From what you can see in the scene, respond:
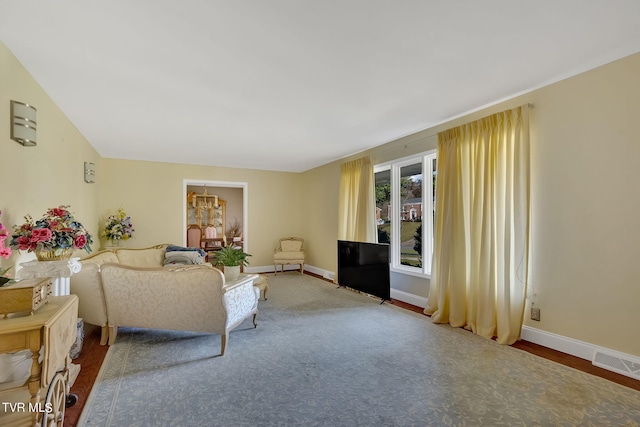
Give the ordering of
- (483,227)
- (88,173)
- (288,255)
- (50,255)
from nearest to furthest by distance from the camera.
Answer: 1. (50,255)
2. (483,227)
3. (88,173)
4. (288,255)

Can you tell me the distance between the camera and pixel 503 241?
331 cm

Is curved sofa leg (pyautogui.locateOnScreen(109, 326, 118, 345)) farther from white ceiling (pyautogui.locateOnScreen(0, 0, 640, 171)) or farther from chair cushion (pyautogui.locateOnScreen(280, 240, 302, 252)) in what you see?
chair cushion (pyautogui.locateOnScreen(280, 240, 302, 252))

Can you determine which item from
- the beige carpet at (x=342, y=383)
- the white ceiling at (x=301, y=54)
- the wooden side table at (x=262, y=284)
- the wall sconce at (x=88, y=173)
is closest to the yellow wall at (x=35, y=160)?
the white ceiling at (x=301, y=54)

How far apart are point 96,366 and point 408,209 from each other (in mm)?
4332

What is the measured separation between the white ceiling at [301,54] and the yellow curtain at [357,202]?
5.19 feet

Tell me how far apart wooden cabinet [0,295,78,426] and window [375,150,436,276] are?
13.5 feet

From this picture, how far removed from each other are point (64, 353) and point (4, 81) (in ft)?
6.53

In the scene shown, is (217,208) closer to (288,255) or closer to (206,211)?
(206,211)

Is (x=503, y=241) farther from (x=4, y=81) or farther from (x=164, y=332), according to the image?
(x=4, y=81)

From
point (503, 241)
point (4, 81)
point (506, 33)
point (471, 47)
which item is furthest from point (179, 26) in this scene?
point (503, 241)

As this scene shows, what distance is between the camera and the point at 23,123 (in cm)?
233

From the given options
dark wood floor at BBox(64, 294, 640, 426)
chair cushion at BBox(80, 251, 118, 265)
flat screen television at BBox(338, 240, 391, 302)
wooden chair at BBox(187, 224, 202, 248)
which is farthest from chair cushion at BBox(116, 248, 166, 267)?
flat screen television at BBox(338, 240, 391, 302)

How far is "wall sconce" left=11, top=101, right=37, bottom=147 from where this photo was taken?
7.45ft

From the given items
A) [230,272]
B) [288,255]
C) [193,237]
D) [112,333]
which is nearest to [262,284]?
[230,272]
